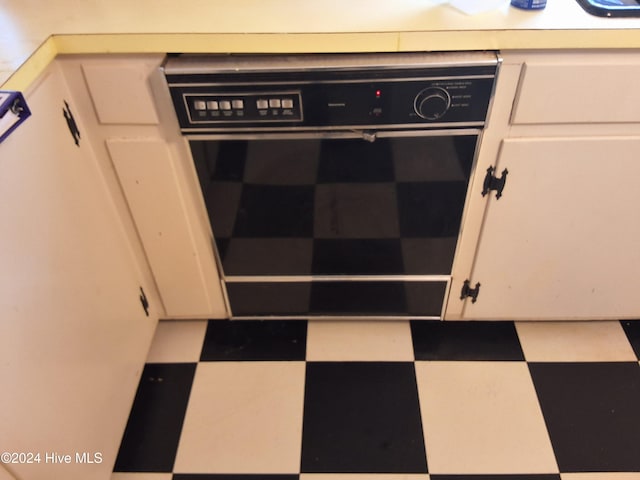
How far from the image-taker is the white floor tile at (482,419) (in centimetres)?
127

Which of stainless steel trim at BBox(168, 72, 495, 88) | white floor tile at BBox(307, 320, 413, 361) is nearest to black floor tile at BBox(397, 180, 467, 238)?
stainless steel trim at BBox(168, 72, 495, 88)

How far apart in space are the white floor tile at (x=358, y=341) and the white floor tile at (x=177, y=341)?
32 cm

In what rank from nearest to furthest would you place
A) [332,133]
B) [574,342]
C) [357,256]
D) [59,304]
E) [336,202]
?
[59,304]
[332,133]
[336,202]
[357,256]
[574,342]

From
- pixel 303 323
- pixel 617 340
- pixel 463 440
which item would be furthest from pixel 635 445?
pixel 303 323

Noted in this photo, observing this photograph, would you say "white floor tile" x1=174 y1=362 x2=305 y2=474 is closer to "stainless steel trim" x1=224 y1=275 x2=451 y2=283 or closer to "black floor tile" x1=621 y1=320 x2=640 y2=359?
"stainless steel trim" x1=224 y1=275 x2=451 y2=283

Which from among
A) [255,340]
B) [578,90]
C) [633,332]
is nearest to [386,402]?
[255,340]

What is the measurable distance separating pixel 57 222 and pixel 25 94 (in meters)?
0.23

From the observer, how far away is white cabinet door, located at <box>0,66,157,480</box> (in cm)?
85

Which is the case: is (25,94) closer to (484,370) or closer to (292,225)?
(292,225)

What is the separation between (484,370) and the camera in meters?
1.45

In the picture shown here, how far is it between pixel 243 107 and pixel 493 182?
569 mm

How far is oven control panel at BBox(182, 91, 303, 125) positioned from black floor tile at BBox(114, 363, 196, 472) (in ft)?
2.44

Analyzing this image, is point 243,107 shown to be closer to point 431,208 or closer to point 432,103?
point 432,103

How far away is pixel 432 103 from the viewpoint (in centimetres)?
103
